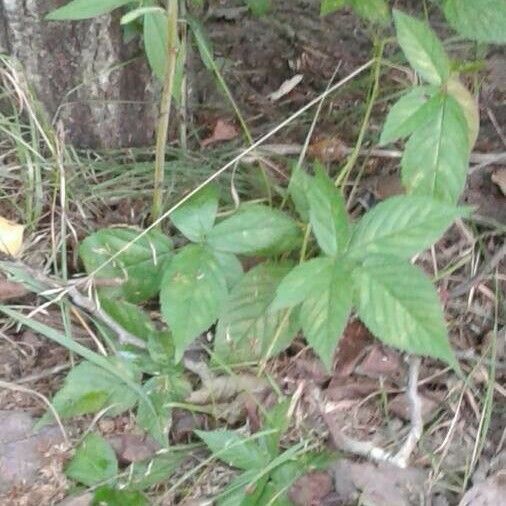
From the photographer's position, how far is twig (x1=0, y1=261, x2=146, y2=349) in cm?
138

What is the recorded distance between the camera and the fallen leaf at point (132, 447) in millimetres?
1316

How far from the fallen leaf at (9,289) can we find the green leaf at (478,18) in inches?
28.4

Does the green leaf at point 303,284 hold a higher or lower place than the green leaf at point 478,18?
lower

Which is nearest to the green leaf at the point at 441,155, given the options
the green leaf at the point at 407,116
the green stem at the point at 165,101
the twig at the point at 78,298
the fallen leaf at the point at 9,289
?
the green leaf at the point at 407,116

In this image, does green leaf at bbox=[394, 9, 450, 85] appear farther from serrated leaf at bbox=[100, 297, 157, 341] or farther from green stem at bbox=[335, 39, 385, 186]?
serrated leaf at bbox=[100, 297, 157, 341]

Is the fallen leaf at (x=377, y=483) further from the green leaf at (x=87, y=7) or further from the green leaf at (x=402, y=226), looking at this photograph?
the green leaf at (x=87, y=7)

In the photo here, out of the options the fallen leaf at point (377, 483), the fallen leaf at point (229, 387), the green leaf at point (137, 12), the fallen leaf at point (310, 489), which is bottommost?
the fallen leaf at point (377, 483)

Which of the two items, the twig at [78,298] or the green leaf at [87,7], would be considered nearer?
the green leaf at [87,7]

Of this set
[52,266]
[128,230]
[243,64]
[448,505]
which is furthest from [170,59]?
[448,505]

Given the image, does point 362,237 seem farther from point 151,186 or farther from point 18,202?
point 18,202

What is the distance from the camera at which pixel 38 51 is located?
5.01 feet

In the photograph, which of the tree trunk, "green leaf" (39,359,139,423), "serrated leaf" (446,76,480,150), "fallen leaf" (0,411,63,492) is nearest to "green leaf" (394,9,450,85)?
"serrated leaf" (446,76,480,150)

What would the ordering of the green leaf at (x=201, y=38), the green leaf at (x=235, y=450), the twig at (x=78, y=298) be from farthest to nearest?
the green leaf at (x=201, y=38), the twig at (x=78, y=298), the green leaf at (x=235, y=450)

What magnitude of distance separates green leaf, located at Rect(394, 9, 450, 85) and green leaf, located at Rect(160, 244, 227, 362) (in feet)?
1.26
